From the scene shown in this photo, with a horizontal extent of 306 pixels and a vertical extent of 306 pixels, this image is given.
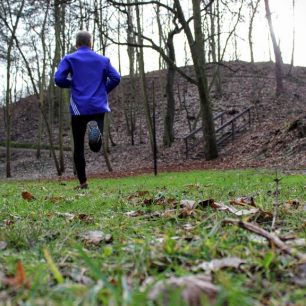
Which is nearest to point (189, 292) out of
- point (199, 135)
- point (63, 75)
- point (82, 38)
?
point (63, 75)

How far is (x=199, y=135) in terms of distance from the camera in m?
A: 28.2

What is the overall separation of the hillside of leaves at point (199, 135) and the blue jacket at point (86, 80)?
8061 millimetres

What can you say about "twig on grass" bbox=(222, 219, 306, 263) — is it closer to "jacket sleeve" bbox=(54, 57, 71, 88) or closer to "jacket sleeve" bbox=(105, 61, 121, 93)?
"jacket sleeve" bbox=(54, 57, 71, 88)

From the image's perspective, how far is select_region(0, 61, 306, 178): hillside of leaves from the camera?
58.4ft

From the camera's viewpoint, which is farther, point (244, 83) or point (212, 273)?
point (244, 83)

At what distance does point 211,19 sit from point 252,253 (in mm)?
33832

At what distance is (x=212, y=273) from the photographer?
4.47ft

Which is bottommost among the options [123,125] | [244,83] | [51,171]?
[51,171]

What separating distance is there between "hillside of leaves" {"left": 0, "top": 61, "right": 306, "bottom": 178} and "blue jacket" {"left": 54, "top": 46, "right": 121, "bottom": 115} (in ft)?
26.4

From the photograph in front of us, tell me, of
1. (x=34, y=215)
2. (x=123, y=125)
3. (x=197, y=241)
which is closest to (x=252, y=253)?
(x=197, y=241)

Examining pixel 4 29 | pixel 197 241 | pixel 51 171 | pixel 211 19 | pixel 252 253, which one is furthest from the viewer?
pixel 211 19

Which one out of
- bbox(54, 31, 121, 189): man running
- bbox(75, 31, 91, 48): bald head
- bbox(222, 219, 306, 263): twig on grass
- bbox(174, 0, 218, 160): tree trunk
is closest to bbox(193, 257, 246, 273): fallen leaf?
bbox(222, 219, 306, 263): twig on grass

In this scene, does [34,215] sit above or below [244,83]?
below

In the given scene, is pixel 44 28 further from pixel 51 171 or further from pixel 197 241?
pixel 197 241
